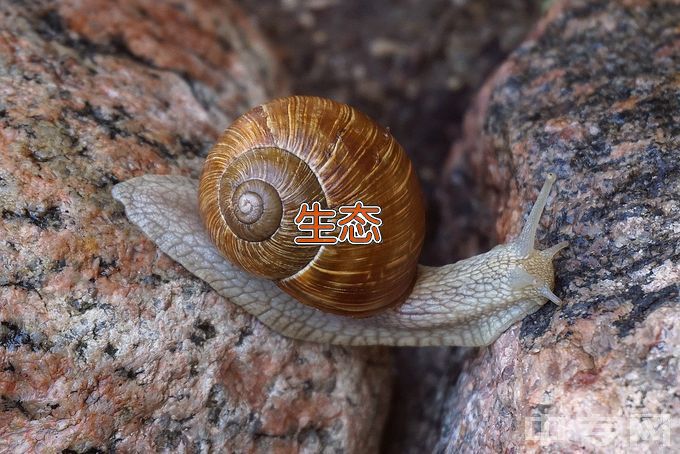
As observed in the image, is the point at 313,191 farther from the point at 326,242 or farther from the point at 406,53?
the point at 406,53

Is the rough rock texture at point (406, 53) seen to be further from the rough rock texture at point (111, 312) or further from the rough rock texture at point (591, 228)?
the rough rock texture at point (111, 312)

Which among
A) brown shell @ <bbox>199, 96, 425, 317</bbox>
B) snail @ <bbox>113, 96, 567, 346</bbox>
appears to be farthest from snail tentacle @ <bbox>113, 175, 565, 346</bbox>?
brown shell @ <bbox>199, 96, 425, 317</bbox>

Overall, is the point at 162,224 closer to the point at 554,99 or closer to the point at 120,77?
the point at 120,77

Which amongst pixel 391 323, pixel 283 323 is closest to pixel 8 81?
pixel 283 323

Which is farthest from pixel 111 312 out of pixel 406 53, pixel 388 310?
pixel 406 53

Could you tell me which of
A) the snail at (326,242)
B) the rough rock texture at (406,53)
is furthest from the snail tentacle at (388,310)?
the rough rock texture at (406,53)

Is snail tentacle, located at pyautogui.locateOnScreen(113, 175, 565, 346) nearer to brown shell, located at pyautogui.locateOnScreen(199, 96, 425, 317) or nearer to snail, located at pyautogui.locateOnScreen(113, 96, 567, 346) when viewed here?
snail, located at pyautogui.locateOnScreen(113, 96, 567, 346)
